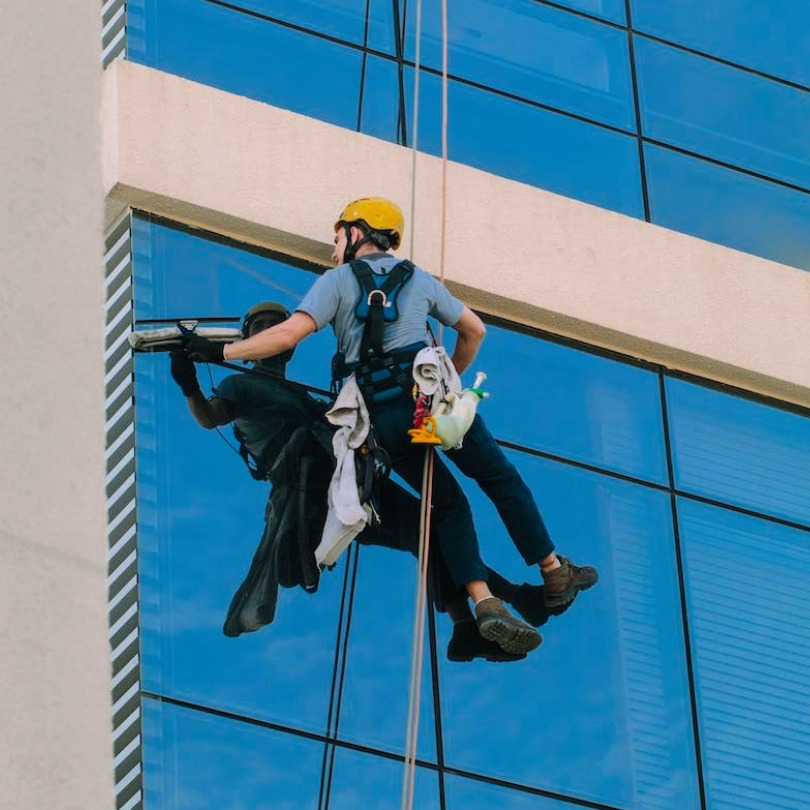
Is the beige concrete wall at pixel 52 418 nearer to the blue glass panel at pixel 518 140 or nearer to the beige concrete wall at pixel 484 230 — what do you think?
the beige concrete wall at pixel 484 230

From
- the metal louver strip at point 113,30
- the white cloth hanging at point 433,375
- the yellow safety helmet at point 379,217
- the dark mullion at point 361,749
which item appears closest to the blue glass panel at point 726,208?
the yellow safety helmet at point 379,217

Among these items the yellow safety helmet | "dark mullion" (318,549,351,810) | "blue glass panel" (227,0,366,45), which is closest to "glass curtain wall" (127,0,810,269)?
"blue glass panel" (227,0,366,45)

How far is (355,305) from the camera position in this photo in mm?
11406

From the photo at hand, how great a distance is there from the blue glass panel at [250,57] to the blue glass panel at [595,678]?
2253 millimetres

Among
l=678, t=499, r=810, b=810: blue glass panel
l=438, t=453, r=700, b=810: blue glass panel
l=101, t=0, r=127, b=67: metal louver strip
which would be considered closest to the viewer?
l=438, t=453, r=700, b=810: blue glass panel

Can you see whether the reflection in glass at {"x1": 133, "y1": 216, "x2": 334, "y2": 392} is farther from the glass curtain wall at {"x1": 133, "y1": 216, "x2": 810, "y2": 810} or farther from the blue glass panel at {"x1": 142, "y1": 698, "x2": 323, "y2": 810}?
the blue glass panel at {"x1": 142, "y1": 698, "x2": 323, "y2": 810}

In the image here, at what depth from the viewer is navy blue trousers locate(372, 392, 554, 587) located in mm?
11297

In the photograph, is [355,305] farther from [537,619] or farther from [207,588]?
[537,619]

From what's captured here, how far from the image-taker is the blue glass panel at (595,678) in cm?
1136

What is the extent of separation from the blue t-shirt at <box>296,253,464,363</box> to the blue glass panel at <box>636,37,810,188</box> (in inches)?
120

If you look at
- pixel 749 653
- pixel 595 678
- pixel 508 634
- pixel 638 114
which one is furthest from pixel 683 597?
pixel 638 114

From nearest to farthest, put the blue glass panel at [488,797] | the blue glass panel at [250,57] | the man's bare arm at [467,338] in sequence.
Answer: the blue glass panel at [488,797], the man's bare arm at [467,338], the blue glass panel at [250,57]

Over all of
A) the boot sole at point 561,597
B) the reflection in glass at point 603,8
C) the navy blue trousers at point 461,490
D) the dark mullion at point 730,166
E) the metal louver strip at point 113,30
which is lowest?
the boot sole at point 561,597

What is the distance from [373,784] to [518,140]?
4190 millimetres
